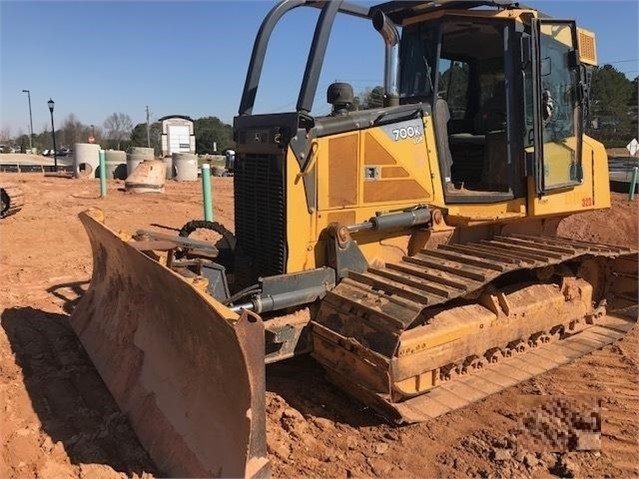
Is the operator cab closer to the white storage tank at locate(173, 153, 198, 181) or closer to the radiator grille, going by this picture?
the radiator grille

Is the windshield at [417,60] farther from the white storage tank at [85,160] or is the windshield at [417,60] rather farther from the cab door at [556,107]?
the white storage tank at [85,160]

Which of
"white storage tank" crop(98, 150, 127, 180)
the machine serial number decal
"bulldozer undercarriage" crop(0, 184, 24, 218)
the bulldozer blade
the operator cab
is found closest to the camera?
the bulldozer blade

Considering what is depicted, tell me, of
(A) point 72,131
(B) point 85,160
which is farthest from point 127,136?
(B) point 85,160

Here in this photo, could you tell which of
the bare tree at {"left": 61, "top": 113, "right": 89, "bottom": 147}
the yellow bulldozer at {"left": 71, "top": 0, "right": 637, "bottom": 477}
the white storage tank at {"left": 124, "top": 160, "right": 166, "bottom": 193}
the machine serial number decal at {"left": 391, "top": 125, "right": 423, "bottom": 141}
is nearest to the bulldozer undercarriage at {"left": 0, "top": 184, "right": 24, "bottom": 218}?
the white storage tank at {"left": 124, "top": 160, "right": 166, "bottom": 193}

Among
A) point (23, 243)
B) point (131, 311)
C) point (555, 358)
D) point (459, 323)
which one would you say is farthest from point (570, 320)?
point (23, 243)

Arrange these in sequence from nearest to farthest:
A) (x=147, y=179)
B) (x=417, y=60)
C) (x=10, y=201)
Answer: (x=417, y=60)
(x=10, y=201)
(x=147, y=179)

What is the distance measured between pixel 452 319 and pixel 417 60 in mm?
2268

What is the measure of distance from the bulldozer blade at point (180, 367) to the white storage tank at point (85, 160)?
17980 mm

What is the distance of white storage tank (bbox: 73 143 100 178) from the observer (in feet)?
70.1

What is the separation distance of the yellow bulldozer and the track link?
16 millimetres

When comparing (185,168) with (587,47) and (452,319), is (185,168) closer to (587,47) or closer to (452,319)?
(587,47)

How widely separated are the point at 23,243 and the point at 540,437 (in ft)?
28.1

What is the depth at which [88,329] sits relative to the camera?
16.3 feet

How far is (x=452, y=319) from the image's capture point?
411cm
